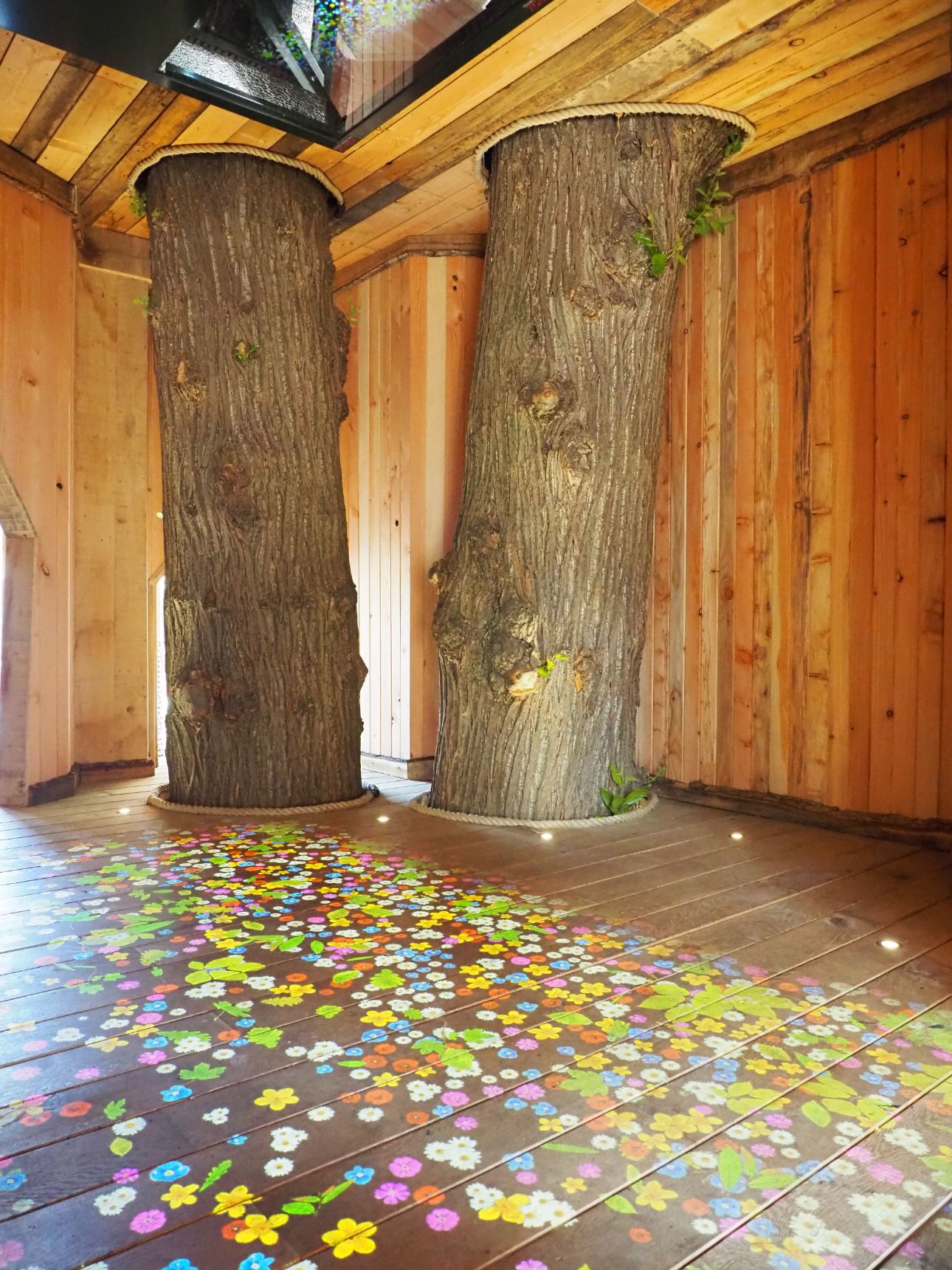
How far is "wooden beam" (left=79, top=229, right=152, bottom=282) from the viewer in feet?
12.8

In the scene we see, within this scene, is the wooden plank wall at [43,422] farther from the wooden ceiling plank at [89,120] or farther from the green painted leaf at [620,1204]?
the green painted leaf at [620,1204]

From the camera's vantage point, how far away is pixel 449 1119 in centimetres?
125

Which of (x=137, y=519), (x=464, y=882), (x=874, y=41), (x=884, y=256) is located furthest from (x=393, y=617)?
(x=874, y=41)

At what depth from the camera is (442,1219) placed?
104 centimetres

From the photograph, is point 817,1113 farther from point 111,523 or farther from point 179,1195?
point 111,523

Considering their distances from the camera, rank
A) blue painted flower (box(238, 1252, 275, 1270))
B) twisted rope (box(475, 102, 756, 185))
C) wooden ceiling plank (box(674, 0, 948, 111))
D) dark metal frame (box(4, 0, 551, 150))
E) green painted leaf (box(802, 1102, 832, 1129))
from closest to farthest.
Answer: blue painted flower (box(238, 1252, 275, 1270)) < green painted leaf (box(802, 1102, 832, 1129)) < dark metal frame (box(4, 0, 551, 150)) < wooden ceiling plank (box(674, 0, 948, 111)) < twisted rope (box(475, 102, 756, 185))

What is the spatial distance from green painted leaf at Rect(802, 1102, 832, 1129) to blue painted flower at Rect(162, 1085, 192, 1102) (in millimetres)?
884

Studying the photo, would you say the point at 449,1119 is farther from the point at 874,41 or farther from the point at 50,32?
the point at 874,41

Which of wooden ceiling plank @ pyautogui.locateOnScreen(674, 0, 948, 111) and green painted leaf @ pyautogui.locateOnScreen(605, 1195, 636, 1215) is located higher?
wooden ceiling plank @ pyautogui.locateOnScreen(674, 0, 948, 111)

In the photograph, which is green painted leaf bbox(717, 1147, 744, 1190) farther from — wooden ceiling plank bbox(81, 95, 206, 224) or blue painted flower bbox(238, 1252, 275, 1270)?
wooden ceiling plank bbox(81, 95, 206, 224)

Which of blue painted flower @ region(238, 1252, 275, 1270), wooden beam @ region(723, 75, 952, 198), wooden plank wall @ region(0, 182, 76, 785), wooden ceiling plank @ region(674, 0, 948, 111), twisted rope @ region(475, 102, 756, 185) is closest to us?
blue painted flower @ region(238, 1252, 275, 1270)

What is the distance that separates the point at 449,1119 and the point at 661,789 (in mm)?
2449

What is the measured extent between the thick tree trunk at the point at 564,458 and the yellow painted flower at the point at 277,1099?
71.9 inches

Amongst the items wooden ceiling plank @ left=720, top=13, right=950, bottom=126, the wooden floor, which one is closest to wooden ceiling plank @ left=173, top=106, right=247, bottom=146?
wooden ceiling plank @ left=720, top=13, right=950, bottom=126
